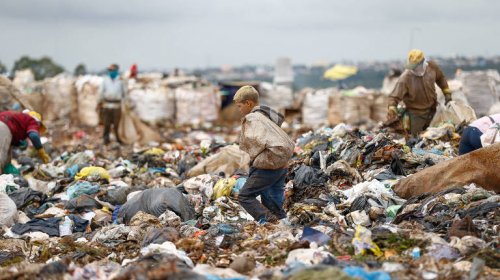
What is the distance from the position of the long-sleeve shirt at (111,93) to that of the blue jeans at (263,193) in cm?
741

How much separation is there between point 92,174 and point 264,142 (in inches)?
148

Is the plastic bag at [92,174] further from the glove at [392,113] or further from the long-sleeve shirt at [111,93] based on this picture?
the long-sleeve shirt at [111,93]

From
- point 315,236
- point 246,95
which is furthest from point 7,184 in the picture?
point 315,236

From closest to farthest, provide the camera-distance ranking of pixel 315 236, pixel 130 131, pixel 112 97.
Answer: pixel 315 236 → pixel 112 97 → pixel 130 131

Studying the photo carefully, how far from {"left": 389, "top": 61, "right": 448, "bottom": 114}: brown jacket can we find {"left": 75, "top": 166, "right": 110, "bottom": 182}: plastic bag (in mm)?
3912

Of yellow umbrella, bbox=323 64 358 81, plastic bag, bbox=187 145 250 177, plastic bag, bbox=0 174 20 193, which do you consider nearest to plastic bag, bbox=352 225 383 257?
plastic bag, bbox=187 145 250 177

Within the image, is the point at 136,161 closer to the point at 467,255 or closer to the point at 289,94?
the point at 467,255

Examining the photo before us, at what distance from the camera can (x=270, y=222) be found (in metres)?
5.80

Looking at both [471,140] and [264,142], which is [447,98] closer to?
[471,140]

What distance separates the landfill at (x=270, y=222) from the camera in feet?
13.7

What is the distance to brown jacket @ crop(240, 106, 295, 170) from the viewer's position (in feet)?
17.8

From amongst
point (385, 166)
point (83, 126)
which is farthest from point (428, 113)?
point (83, 126)

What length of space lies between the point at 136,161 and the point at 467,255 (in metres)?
6.56

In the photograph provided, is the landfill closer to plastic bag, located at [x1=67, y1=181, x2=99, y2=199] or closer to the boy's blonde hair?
plastic bag, located at [x1=67, y1=181, x2=99, y2=199]
